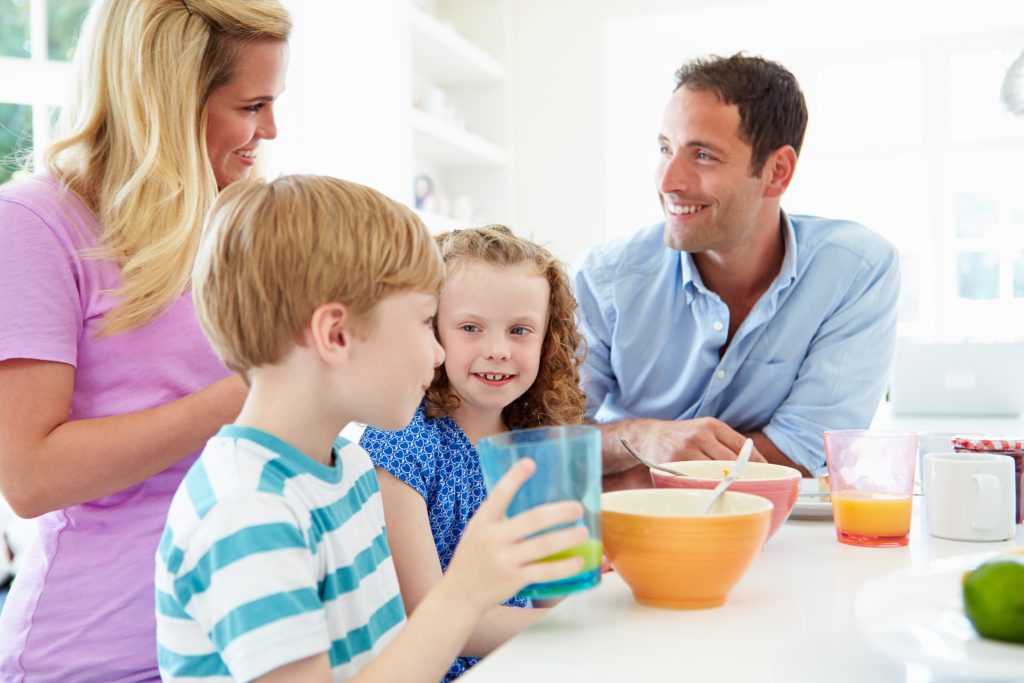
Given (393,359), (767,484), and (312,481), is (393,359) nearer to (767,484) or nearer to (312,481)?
(312,481)

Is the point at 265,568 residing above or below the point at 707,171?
below

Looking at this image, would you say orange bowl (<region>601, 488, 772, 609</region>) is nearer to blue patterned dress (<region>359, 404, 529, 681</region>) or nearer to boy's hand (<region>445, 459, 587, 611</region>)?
boy's hand (<region>445, 459, 587, 611</region>)

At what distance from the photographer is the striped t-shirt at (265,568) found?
69cm

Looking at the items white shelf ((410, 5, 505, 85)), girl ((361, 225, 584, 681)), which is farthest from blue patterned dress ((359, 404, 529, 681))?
white shelf ((410, 5, 505, 85))

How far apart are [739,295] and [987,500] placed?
1.03 metres

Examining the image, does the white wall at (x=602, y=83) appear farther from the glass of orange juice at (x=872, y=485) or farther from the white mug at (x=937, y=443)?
the glass of orange juice at (x=872, y=485)

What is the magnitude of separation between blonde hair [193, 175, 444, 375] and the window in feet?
8.23

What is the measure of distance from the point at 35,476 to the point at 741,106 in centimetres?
165

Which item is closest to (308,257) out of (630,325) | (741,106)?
(630,325)

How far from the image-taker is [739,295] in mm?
2020

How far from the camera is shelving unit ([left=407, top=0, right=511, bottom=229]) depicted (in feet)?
14.2

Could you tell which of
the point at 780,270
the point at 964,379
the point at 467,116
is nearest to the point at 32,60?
the point at 467,116

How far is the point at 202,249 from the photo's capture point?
2.76 feet

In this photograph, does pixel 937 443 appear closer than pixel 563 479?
No
